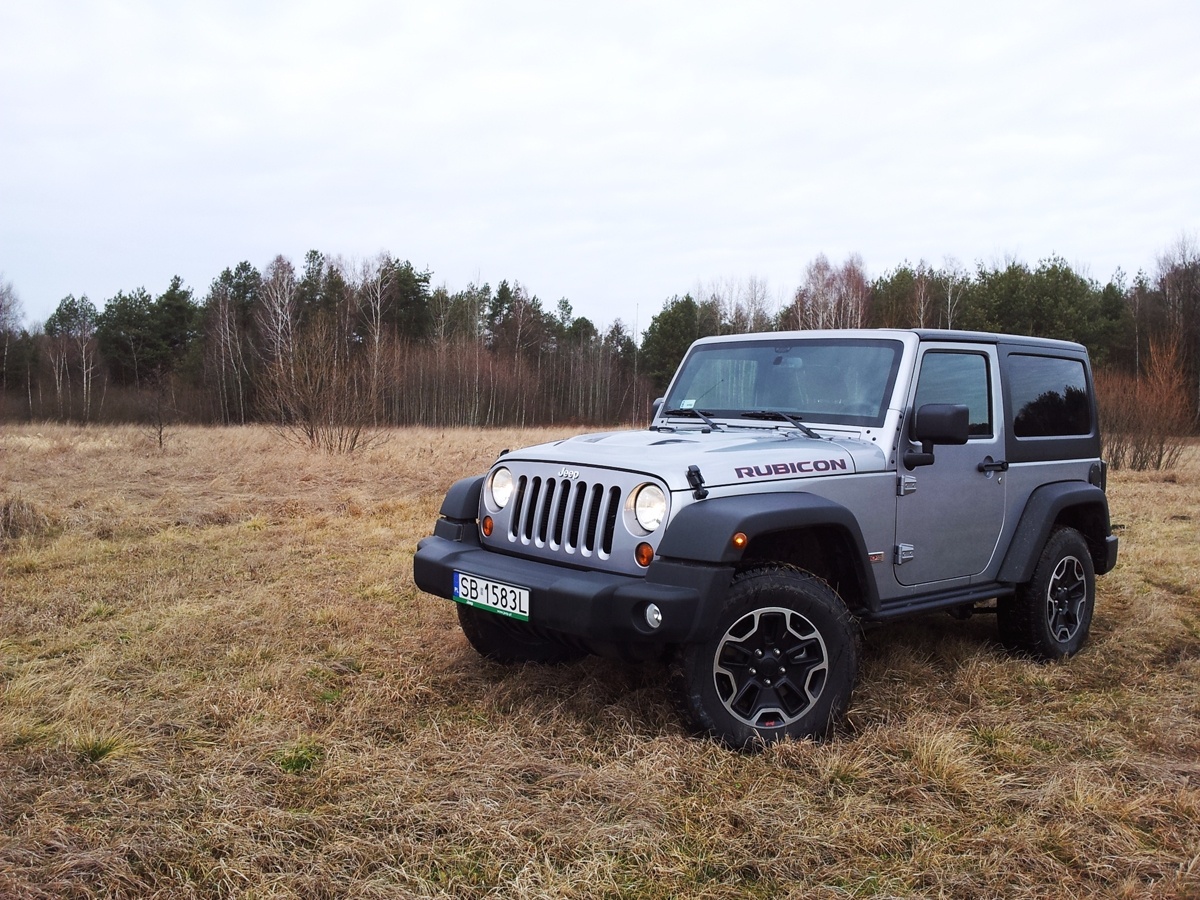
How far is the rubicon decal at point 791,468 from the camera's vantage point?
146 inches

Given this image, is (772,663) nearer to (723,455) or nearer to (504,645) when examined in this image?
(723,455)

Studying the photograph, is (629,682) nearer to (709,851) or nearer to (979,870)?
(709,851)

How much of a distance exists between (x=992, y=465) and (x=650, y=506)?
2.13m

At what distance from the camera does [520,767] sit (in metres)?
3.46

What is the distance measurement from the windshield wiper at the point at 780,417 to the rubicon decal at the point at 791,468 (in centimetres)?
36

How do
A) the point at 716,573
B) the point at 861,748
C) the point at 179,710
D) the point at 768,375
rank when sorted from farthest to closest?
1. the point at 768,375
2. the point at 179,710
3. the point at 861,748
4. the point at 716,573

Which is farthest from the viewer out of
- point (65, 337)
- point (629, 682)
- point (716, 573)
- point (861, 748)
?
point (65, 337)

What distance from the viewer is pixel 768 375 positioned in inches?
190

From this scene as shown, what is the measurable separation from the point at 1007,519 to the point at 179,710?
415 cm

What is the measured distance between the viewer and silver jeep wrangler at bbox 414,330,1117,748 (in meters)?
3.53

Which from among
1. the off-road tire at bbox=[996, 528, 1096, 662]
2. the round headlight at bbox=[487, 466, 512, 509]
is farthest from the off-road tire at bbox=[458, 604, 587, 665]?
the off-road tire at bbox=[996, 528, 1096, 662]

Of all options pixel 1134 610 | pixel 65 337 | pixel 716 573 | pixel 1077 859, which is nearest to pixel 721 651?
pixel 716 573

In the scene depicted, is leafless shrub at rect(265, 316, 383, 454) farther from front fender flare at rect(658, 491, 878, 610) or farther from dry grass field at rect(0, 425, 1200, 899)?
front fender flare at rect(658, 491, 878, 610)

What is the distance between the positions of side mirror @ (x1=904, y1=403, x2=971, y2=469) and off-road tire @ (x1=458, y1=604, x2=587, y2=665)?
6.21 feet
